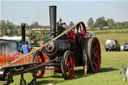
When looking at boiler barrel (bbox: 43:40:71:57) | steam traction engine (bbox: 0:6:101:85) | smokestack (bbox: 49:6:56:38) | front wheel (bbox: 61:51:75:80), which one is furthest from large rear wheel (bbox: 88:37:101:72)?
smokestack (bbox: 49:6:56:38)

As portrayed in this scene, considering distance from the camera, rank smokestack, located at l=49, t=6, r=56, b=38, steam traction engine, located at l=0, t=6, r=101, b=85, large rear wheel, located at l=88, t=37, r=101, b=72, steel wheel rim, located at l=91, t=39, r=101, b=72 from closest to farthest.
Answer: steam traction engine, located at l=0, t=6, r=101, b=85, smokestack, located at l=49, t=6, r=56, b=38, large rear wheel, located at l=88, t=37, r=101, b=72, steel wheel rim, located at l=91, t=39, r=101, b=72

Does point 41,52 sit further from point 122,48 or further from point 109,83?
point 122,48

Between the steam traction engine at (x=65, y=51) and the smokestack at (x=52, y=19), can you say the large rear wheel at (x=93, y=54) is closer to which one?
the steam traction engine at (x=65, y=51)

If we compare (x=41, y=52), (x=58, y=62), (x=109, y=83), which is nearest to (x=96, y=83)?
(x=109, y=83)

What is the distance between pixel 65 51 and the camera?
1086 cm

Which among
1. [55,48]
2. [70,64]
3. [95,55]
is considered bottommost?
[70,64]

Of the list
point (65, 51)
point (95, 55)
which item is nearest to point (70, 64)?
point (65, 51)

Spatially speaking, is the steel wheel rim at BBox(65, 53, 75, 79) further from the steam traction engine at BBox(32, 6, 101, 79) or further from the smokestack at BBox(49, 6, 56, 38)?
the smokestack at BBox(49, 6, 56, 38)

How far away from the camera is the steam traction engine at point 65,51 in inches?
399

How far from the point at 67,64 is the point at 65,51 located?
0.70 m

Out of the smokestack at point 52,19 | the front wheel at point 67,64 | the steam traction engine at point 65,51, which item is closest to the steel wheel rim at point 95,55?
the steam traction engine at point 65,51

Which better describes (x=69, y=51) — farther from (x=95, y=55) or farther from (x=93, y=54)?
(x=95, y=55)

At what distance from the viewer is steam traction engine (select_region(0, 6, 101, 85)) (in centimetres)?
1013

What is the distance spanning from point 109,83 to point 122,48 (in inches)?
1319
